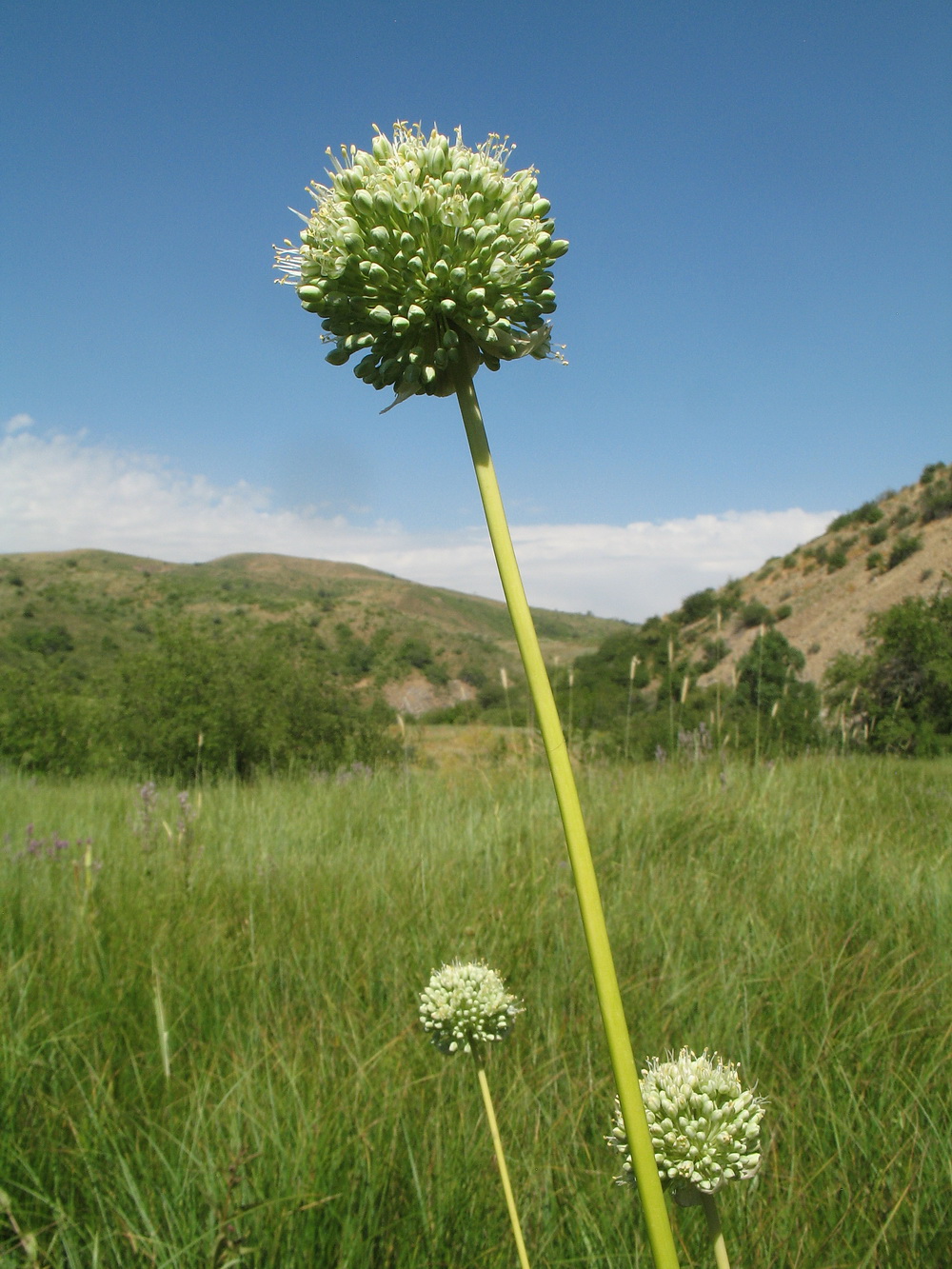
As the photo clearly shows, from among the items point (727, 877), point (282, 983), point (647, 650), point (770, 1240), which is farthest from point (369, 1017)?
point (647, 650)

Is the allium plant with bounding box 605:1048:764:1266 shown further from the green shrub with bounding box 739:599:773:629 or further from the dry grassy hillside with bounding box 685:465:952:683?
the green shrub with bounding box 739:599:773:629

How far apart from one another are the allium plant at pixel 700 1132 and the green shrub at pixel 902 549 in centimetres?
3030

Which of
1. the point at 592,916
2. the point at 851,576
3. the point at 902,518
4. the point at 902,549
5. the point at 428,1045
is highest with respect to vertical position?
the point at 902,518

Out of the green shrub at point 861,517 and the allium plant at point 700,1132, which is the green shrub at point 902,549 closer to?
the green shrub at point 861,517

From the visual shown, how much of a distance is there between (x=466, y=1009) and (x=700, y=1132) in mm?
621

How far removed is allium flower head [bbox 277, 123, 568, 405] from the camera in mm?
892

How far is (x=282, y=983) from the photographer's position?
3109 mm

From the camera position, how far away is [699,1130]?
2.99ft

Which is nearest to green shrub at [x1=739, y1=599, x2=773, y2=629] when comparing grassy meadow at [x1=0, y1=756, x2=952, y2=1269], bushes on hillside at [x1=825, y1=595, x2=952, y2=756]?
bushes on hillside at [x1=825, y1=595, x2=952, y2=756]

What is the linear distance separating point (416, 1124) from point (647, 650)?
18862 mm

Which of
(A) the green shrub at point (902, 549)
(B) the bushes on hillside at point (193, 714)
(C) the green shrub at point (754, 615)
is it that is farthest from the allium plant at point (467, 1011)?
(A) the green shrub at point (902, 549)

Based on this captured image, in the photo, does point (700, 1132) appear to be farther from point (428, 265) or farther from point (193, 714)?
point (193, 714)

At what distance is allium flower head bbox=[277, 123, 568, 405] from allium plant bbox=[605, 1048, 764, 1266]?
0.85m

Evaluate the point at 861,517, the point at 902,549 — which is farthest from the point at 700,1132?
the point at 861,517
